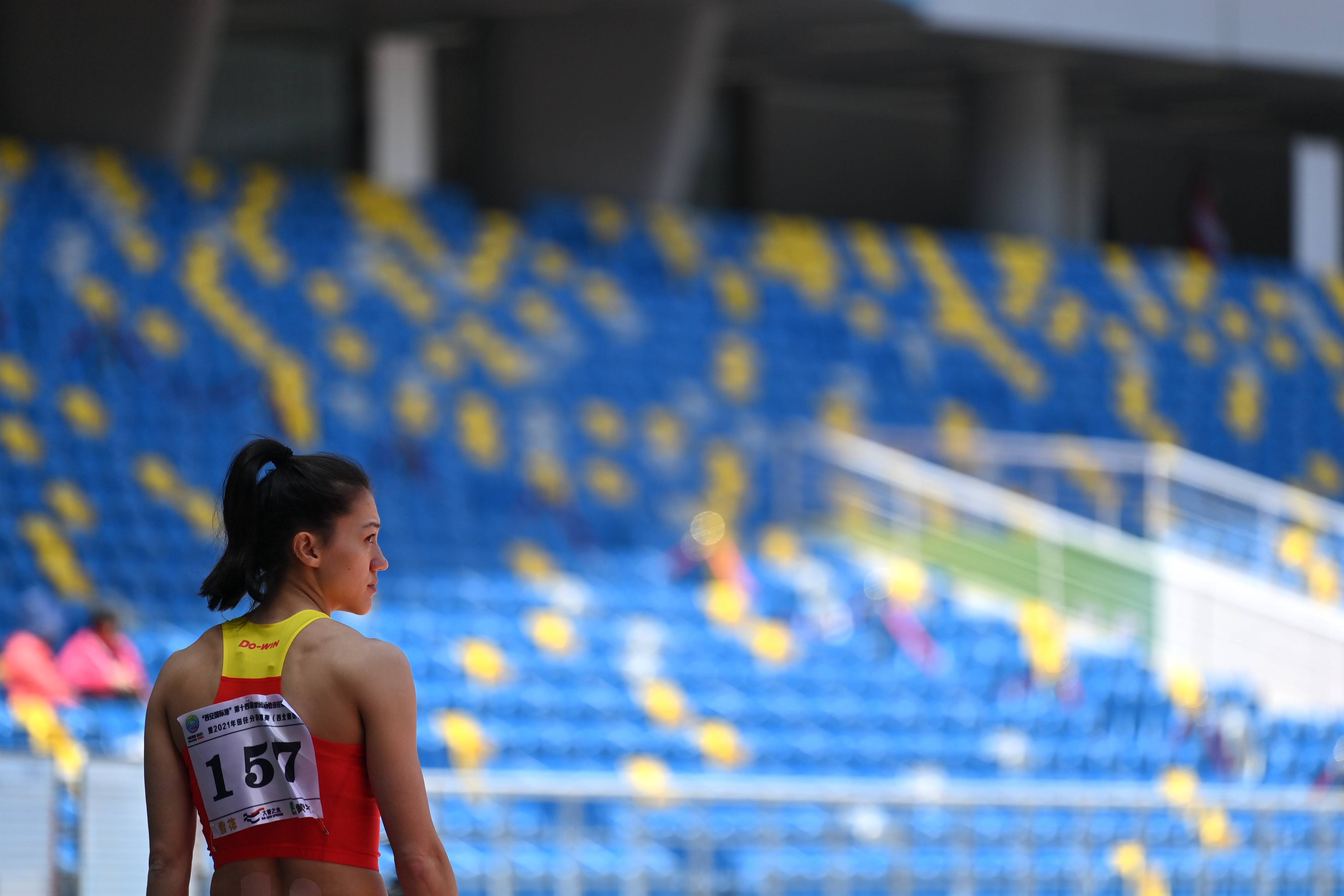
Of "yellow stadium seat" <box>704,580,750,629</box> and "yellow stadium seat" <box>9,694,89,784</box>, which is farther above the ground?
"yellow stadium seat" <box>704,580,750,629</box>

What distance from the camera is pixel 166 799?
2.09m

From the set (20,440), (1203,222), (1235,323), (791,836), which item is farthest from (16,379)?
(1203,222)

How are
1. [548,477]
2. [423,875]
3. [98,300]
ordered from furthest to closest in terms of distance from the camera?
[548,477] → [98,300] → [423,875]

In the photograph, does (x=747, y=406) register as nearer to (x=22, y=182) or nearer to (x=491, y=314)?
(x=491, y=314)

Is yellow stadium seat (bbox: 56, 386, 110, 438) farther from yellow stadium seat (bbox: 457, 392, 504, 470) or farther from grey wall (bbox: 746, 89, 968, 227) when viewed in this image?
grey wall (bbox: 746, 89, 968, 227)

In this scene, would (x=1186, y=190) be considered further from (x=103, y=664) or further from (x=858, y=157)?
(x=103, y=664)

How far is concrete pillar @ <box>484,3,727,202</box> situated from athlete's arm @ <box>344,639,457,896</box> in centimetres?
1123

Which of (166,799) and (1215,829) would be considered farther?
(1215,829)

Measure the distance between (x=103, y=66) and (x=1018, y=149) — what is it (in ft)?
22.8

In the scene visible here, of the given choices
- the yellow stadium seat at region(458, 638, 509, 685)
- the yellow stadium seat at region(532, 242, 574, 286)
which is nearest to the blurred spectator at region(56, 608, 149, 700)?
the yellow stadium seat at region(458, 638, 509, 685)

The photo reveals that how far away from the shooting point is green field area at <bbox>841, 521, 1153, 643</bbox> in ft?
31.3

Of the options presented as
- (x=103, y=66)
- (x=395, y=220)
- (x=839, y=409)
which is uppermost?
(x=103, y=66)

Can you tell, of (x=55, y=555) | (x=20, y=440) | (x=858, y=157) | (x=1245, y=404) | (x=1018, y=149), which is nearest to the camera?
(x=55, y=555)

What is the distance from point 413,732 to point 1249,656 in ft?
26.8
